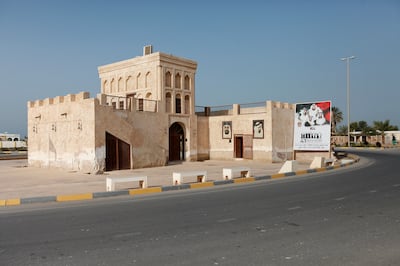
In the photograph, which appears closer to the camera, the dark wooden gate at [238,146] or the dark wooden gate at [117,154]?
the dark wooden gate at [117,154]

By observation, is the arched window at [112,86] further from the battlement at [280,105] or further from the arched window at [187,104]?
the battlement at [280,105]

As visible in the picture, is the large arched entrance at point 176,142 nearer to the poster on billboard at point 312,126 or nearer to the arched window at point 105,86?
the arched window at point 105,86

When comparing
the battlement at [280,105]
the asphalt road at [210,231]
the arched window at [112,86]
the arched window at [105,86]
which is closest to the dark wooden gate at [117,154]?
the arched window at [112,86]

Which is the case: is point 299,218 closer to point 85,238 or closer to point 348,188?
point 85,238

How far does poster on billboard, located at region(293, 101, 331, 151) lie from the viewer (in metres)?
25.1

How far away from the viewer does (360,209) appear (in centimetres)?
815

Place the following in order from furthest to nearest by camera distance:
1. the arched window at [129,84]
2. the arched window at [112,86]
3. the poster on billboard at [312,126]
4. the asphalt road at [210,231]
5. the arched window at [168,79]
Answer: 1. the arched window at [112,86]
2. the arched window at [129,84]
3. the arched window at [168,79]
4. the poster on billboard at [312,126]
5. the asphalt road at [210,231]

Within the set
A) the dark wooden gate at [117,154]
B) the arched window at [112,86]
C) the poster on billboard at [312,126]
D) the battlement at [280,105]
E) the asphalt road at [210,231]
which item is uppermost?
the arched window at [112,86]

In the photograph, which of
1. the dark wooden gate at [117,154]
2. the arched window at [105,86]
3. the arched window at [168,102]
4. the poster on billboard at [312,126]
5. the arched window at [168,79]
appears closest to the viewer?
the dark wooden gate at [117,154]

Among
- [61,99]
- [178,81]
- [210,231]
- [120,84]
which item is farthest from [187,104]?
[210,231]

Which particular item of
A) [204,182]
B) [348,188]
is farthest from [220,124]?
[348,188]

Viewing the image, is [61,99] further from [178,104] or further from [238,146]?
[238,146]

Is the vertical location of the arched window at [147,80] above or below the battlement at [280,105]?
above

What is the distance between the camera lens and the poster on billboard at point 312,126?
25.1 metres
